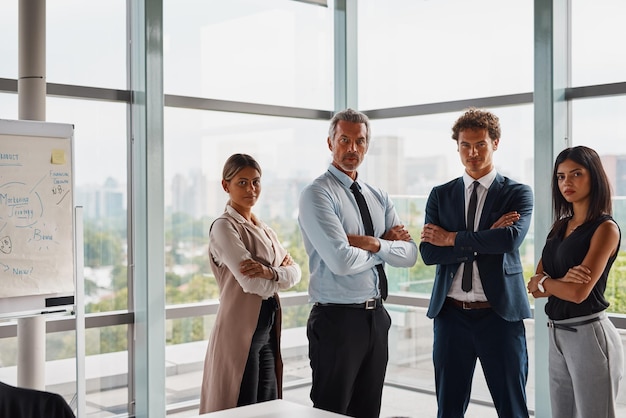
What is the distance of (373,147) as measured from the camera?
19.6ft

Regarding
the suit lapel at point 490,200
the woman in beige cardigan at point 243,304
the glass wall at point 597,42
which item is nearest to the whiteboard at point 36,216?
the woman in beige cardigan at point 243,304

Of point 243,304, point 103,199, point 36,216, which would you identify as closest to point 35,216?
point 36,216

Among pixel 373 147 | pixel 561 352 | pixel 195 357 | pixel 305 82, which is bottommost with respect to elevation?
pixel 195 357

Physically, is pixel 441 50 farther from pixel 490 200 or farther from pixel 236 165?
pixel 236 165

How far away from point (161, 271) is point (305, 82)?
206 cm

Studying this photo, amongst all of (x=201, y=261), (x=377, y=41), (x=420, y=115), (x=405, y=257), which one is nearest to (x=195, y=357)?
(x=201, y=261)

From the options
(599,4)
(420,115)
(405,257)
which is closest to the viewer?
(405,257)

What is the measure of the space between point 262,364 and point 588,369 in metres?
1.62

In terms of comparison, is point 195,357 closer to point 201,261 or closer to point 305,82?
point 201,261

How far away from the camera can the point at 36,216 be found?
3727 millimetres

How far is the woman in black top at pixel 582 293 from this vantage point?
10.8ft

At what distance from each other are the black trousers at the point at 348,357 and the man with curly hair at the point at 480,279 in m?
0.34

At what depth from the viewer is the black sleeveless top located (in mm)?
3367

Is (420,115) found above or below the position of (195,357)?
above
